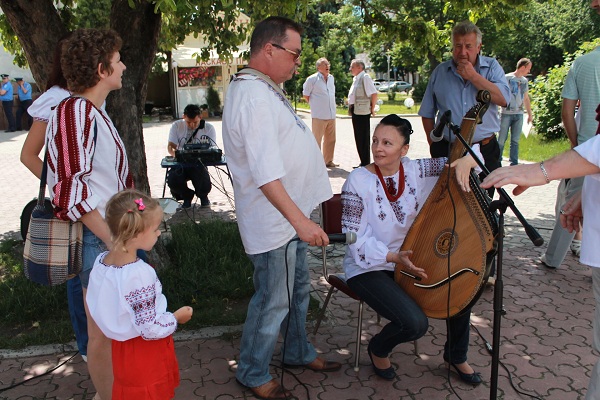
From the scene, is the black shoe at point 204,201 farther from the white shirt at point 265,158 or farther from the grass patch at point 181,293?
the white shirt at point 265,158

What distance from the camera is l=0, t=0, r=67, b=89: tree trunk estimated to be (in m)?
4.68

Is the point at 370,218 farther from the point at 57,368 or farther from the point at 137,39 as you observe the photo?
the point at 137,39

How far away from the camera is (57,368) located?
12.7ft

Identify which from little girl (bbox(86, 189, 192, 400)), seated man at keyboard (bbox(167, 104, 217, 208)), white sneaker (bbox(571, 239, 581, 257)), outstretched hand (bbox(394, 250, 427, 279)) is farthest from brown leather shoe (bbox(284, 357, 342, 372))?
seated man at keyboard (bbox(167, 104, 217, 208))

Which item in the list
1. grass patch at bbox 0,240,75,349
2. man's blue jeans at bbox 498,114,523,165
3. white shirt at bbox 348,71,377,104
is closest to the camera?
grass patch at bbox 0,240,75,349

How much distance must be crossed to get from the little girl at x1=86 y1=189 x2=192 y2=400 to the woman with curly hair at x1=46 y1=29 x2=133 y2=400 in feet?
0.62

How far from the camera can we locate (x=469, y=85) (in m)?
4.70

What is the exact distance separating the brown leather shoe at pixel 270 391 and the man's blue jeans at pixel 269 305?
0.09 feet

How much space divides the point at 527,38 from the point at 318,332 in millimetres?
42167

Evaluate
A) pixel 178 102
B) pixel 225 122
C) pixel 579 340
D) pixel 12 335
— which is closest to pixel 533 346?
pixel 579 340

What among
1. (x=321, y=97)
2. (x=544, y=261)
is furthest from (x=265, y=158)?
(x=321, y=97)

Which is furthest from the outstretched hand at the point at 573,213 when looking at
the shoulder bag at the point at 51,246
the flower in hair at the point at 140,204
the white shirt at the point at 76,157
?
the shoulder bag at the point at 51,246

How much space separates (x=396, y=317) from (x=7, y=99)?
788 inches

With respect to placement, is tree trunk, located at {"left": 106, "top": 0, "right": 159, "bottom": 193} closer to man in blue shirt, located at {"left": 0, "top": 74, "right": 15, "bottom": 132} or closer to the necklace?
the necklace
